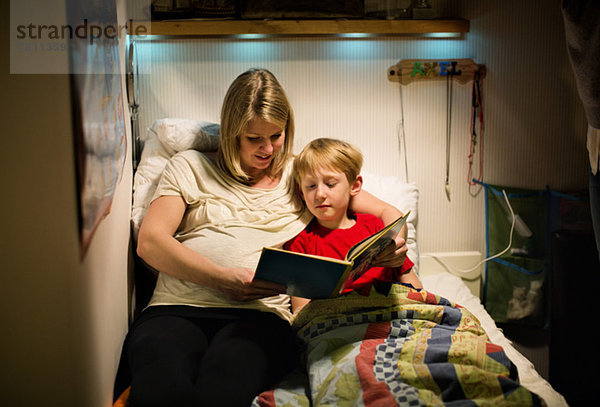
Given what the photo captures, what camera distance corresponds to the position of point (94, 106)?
114 centimetres

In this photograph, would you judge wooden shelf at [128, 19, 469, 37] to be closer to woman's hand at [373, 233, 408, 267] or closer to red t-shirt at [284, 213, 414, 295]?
red t-shirt at [284, 213, 414, 295]

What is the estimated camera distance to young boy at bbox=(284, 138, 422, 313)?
5.25 feet

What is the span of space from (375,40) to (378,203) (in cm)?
82

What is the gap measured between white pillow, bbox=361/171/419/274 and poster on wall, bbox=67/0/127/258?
1015 millimetres

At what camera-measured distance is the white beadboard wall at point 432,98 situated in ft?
6.95

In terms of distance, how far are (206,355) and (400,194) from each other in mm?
1110

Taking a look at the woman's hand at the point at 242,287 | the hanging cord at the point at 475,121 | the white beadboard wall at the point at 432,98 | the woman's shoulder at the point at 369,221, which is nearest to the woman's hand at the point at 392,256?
the woman's shoulder at the point at 369,221

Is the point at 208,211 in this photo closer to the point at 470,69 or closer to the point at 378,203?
the point at 378,203

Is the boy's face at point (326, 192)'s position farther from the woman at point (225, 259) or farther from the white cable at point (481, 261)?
the white cable at point (481, 261)

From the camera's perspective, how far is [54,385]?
0.99 metres

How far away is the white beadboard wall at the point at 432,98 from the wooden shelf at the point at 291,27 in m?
0.07

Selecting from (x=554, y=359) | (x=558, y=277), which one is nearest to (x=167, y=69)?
(x=558, y=277)

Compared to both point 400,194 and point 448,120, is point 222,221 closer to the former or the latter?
point 400,194

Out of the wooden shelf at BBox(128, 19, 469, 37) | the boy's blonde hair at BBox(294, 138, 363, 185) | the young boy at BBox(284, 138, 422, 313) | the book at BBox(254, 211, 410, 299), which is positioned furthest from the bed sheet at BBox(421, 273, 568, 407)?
the wooden shelf at BBox(128, 19, 469, 37)
